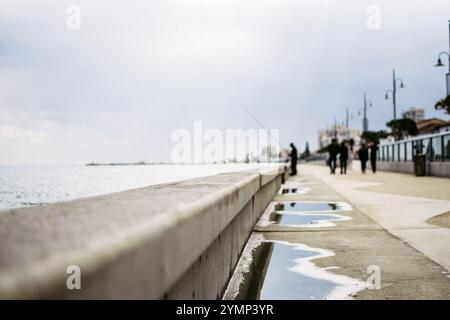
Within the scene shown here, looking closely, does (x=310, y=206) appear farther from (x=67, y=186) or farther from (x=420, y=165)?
(x=67, y=186)

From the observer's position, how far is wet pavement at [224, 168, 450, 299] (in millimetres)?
3822

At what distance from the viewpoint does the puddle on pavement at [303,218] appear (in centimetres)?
807

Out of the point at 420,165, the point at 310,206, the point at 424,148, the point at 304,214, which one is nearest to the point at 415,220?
the point at 304,214

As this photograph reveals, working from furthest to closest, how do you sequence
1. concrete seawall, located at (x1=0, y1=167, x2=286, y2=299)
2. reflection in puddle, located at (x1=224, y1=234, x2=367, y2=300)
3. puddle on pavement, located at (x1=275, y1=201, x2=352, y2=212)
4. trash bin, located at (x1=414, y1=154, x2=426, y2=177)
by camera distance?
trash bin, located at (x1=414, y1=154, x2=426, y2=177) < puddle on pavement, located at (x1=275, y1=201, x2=352, y2=212) < reflection in puddle, located at (x1=224, y1=234, x2=367, y2=300) < concrete seawall, located at (x1=0, y1=167, x2=286, y2=299)

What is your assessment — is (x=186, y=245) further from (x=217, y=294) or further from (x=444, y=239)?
(x=444, y=239)

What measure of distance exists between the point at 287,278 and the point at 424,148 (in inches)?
1018

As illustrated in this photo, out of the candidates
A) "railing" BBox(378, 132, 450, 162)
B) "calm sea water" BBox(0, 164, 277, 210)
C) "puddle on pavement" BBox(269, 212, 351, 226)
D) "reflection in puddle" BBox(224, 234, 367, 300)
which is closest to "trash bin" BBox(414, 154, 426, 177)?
"railing" BBox(378, 132, 450, 162)

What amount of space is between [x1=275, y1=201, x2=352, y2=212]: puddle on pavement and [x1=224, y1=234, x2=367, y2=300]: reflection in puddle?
460cm

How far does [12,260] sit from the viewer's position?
3.66 feet

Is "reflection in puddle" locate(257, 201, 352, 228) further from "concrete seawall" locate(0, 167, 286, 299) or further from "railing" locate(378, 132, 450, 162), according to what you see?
"railing" locate(378, 132, 450, 162)

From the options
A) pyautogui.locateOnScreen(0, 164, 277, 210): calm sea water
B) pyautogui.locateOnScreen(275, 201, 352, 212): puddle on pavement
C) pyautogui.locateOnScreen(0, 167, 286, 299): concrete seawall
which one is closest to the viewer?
pyautogui.locateOnScreen(0, 167, 286, 299): concrete seawall

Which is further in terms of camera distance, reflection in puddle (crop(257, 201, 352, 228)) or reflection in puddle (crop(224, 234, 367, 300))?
reflection in puddle (crop(257, 201, 352, 228))
